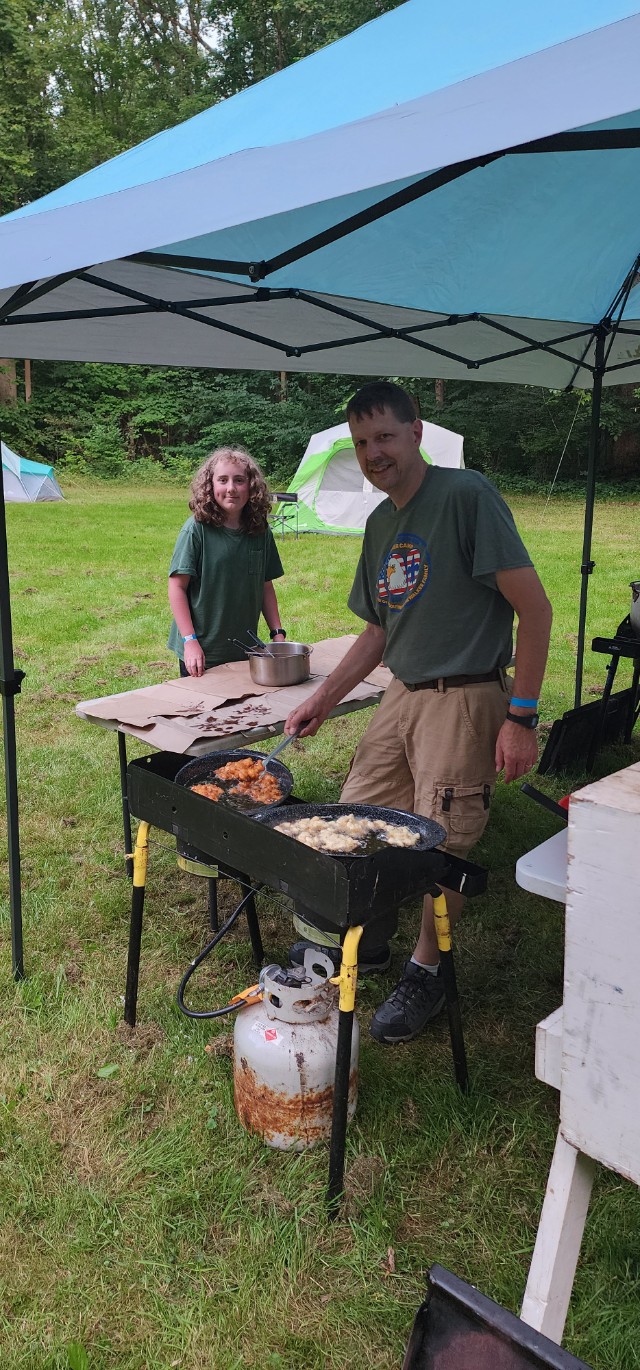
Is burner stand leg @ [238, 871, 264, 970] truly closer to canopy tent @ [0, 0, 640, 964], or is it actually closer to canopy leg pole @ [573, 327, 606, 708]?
canopy tent @ [0, 0, 640, 964]

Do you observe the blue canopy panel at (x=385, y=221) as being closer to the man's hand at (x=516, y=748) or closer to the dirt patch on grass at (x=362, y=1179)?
the man's hand at (x=516, y=748)

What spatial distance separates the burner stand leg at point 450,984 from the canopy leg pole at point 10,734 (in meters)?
1.40

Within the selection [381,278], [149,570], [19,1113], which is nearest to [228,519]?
[381,278]

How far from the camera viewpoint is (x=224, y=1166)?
206cm

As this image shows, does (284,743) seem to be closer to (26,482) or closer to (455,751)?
(455,751)

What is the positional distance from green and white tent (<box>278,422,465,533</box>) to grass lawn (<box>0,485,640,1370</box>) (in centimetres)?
892

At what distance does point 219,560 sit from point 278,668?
0.60 meters

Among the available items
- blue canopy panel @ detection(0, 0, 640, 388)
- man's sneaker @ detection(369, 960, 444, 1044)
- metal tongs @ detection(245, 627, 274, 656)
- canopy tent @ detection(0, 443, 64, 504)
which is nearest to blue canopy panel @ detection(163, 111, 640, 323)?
blue canopy panel @ detection(0, 0, 640, 388)

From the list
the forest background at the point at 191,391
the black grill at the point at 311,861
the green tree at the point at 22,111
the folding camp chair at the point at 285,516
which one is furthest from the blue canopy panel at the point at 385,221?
the green tree at the point at 22,111

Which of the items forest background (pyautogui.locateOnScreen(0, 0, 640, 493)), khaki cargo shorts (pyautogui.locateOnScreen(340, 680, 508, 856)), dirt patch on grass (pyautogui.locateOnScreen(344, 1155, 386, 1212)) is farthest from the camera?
forest background (pyautogui.locateOnScreen(0, 0, 640, 493))

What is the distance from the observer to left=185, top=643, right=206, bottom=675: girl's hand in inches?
129

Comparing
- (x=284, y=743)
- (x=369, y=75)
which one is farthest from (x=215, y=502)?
(x=369, y=75)

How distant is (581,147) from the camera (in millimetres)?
1627

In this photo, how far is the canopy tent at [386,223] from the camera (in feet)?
3.88
